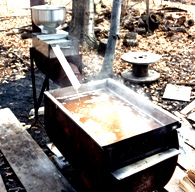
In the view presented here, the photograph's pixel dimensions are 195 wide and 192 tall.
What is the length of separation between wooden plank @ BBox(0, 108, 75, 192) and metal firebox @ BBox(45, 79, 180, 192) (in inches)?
19.0

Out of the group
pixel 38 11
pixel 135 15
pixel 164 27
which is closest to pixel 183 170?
pixel 38 11

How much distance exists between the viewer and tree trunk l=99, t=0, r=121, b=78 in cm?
650

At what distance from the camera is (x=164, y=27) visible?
1115 centimetres

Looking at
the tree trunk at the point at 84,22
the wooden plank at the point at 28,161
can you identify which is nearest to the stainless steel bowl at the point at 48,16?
the wooden plank at the point at 28,161

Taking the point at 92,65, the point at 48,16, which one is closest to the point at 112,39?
the point at 92,65

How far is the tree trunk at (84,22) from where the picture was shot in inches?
357

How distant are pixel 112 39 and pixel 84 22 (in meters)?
2.76

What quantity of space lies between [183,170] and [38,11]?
338cm

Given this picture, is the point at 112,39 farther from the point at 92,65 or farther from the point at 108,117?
the point at 108,117

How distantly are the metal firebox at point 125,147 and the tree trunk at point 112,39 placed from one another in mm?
3448

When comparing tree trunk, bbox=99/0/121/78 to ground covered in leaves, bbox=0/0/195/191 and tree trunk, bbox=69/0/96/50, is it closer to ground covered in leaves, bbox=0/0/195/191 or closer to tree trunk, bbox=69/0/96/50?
ground covered in leaves, bbox=0/0/195/191

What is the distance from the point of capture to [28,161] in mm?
4055

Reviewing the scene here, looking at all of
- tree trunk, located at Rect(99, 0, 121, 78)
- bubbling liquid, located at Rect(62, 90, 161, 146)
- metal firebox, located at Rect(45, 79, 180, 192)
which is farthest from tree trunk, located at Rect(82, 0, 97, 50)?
metal firebox, located at Rect(45, 79, 180, 192)

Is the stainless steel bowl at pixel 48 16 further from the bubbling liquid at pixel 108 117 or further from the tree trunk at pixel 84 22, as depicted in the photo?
the tree trunk at pixel 84 22
